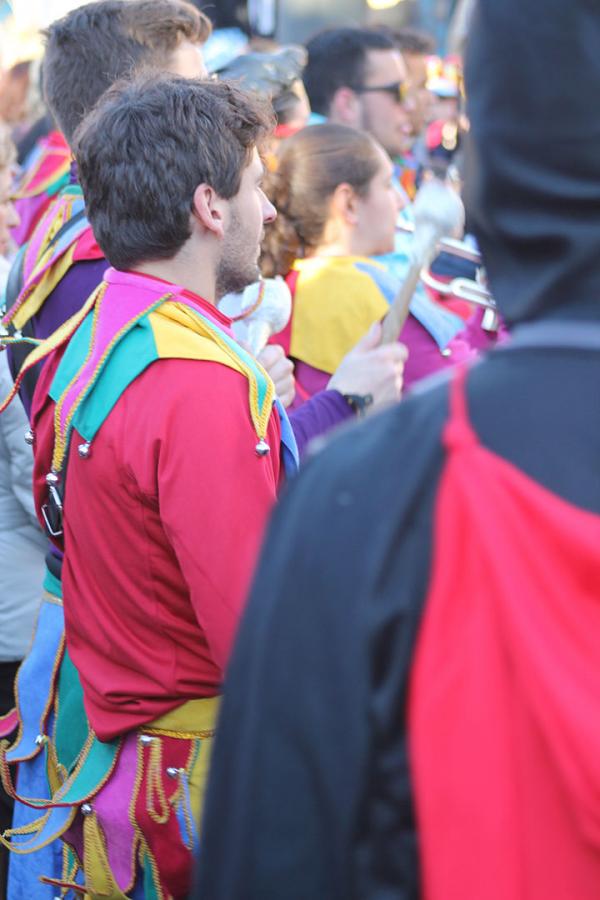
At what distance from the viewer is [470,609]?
1.12 meters

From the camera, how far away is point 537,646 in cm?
108

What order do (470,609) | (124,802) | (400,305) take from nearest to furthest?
(470,609) < (124,802) < (400,305)

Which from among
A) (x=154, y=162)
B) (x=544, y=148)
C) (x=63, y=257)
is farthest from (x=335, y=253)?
(x=544, y=148)

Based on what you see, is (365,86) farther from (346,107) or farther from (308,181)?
(308,181)

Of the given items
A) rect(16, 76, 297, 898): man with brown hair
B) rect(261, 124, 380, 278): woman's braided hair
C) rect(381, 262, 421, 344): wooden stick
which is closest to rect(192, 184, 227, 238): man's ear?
rect(16, 76, 297, 898): man with brown hair

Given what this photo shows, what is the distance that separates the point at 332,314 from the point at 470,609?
2.55 meters

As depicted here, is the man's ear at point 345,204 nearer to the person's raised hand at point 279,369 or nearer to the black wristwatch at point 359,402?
the person's raised hand at point 279,369

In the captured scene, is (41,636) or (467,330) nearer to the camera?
(41,636)

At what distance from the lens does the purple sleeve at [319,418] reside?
2564 mm

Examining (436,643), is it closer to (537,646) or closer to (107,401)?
(537,646)

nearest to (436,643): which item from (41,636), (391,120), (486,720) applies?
(486,720)

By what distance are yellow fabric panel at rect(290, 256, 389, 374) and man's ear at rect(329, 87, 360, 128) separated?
2335 millimetres

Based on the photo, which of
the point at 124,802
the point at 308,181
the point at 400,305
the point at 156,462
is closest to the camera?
the point at 156,462

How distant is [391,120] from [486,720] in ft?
16.3
